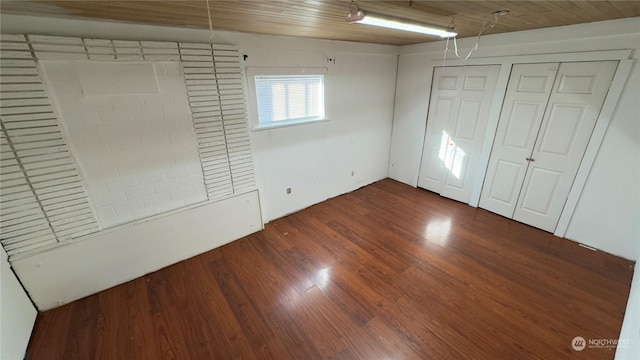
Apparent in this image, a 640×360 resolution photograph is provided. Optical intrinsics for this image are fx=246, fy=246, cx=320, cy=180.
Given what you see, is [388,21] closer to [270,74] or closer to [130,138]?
[270,74]

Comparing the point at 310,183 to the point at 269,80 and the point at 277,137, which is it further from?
the point at 269,80

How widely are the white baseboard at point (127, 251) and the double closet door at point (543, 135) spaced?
3715mm

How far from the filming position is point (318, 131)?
3.95 m

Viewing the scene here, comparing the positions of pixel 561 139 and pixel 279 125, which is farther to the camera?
pixel 279 125

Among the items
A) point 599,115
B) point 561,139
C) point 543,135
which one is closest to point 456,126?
point 543,135

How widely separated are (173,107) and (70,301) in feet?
7.14

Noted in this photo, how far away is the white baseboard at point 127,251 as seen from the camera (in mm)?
2281

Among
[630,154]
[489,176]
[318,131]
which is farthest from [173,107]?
[630,154]

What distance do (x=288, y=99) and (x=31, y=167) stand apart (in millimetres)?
2676

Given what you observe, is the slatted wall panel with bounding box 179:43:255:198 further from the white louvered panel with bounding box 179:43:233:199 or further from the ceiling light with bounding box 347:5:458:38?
the ceiling light with bounding box 347:5:458:38

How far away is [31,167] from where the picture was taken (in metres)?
2.06

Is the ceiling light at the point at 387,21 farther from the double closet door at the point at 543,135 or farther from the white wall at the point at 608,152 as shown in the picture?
the double closet door at the point at 543,135

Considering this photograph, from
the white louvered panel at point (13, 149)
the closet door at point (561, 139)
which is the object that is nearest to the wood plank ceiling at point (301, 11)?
the white louvered panel at point (13, 149)

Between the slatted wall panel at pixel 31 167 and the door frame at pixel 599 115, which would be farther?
the door frame at pixel 599 115
